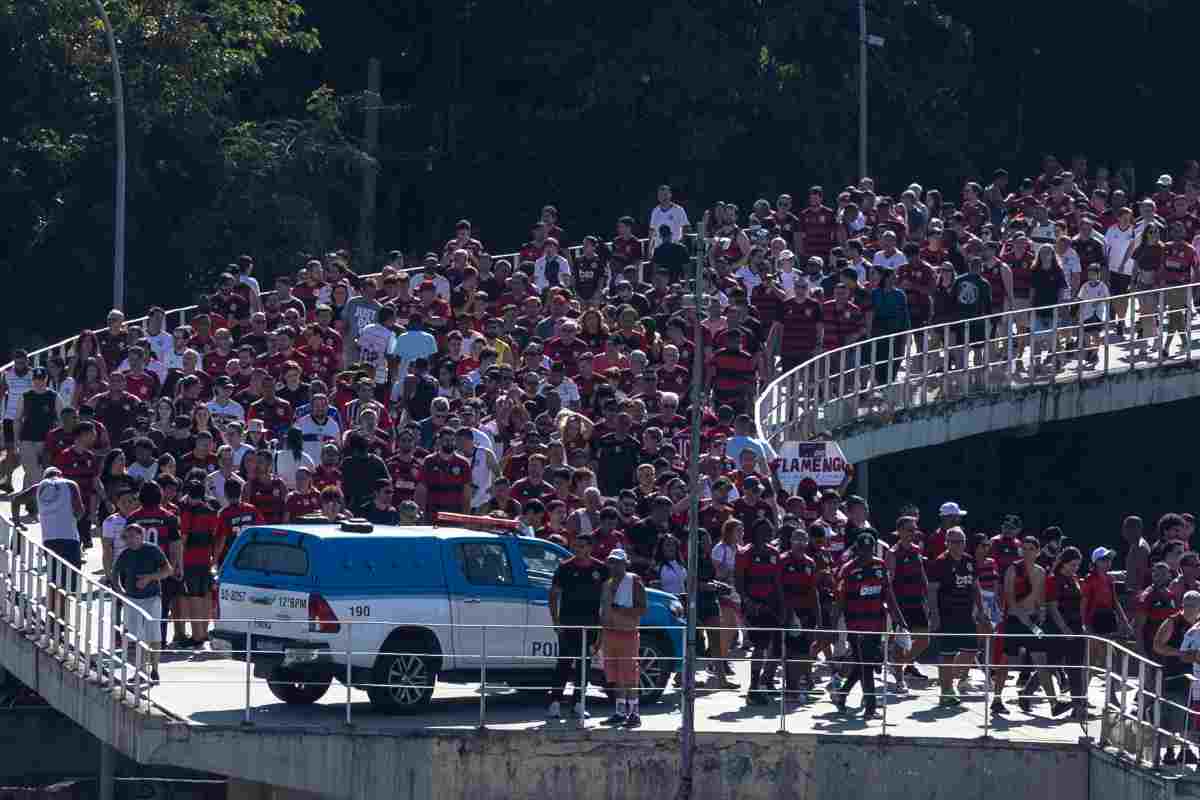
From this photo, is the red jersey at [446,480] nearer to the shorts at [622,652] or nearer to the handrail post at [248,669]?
the shorts at [622,652]

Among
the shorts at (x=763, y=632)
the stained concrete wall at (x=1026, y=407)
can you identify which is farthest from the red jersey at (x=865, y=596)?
the stained concrete wall at (x=1026, y=407)

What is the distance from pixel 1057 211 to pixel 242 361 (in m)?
11.8

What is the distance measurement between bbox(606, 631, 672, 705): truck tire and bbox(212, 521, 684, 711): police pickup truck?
0.08 feet

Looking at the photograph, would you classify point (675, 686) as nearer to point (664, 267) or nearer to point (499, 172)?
point (664, 267)

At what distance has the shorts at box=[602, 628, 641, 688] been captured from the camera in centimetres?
2466

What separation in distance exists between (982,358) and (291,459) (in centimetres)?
987

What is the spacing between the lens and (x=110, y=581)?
86.8ft

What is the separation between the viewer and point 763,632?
25531 millimetres

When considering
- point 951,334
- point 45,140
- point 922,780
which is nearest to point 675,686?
point 922,780

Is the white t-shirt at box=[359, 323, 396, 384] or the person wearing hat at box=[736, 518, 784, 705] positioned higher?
the white t-shirt at box=[359, 323, 396, 384]

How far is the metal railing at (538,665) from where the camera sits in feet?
79.4

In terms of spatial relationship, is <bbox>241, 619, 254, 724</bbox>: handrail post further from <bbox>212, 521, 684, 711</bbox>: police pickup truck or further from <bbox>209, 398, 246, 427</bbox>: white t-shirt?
<bbox>209, 398, 246, 427</bbox>: white t-shirt

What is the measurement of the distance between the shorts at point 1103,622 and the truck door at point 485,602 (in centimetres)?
494

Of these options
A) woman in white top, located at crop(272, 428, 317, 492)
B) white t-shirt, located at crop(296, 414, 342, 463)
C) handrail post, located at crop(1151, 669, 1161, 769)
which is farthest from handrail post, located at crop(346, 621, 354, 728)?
handrail post, located at crop(1151, 669, 1161, 769)
